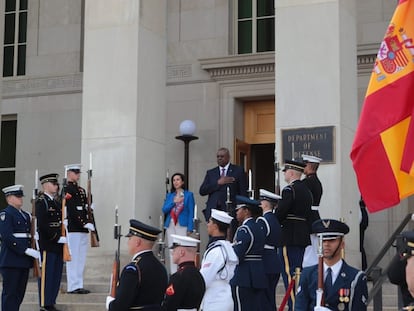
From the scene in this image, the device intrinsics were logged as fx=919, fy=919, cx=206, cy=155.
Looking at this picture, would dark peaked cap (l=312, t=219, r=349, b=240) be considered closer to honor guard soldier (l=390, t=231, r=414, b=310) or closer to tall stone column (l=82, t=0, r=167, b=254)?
honor guard soldier (l=390, t=231, r=414, b=310)

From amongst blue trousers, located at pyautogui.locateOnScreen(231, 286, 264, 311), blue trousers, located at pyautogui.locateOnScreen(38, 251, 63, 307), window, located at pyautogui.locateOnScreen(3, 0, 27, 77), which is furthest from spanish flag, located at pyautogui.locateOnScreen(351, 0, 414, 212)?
window, located at pyautogui.locateOnScreen(3, 0, 27, 77)

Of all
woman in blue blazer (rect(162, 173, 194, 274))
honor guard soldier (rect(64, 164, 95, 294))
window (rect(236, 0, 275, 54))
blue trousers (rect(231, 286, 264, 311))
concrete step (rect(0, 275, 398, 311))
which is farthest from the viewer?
window (rect(236, 0, 275, 54))

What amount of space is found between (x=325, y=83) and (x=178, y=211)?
331cm

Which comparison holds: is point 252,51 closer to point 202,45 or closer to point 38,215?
point 202,45

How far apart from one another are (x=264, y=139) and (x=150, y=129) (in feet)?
15.2

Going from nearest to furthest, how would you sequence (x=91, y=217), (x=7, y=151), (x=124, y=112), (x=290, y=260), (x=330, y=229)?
(x=330, y=229), (x=290, y=260), (x=91, y=217), (x=124, y=112), (x=7, y=151)

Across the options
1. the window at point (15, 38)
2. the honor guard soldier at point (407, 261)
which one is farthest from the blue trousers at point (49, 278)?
the window at point (15, 38)

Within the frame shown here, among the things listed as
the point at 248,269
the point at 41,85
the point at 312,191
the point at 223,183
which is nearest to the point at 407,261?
the point at 248,269

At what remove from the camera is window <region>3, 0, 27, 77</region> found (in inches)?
838

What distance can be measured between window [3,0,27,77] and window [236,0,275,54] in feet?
17.3

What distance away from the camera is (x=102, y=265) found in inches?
573

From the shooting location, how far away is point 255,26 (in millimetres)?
19422

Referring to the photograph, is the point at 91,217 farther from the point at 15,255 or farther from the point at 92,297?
the point at 15,255

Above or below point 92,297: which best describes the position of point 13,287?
above
